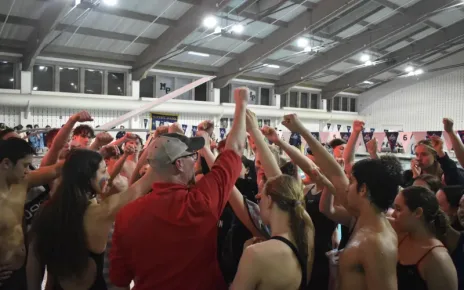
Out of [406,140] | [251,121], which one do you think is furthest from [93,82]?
[251,121]

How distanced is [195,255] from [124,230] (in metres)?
0.33

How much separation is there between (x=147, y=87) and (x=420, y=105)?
44.9 feet

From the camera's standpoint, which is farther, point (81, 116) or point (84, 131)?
point (84, 131)

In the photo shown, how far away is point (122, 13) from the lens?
9.39m

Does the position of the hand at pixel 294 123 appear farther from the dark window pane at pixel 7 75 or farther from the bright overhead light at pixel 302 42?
the bright overhead light at pixel 302 42

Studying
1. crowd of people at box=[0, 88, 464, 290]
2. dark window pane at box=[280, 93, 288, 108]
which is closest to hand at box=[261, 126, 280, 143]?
crowd of people at box=[0, 88, 464, 290]

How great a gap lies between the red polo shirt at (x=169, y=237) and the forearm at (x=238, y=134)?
0.19 metres

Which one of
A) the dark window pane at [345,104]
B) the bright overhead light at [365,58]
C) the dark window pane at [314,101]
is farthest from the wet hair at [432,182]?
the dark window pane at [345,104]

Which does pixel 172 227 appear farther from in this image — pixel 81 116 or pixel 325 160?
pixel 81 116

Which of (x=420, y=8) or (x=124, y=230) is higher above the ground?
(x=420, y=8)

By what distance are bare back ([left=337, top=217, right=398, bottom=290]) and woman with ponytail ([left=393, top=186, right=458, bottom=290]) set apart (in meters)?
0.25

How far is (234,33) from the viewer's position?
11.6m

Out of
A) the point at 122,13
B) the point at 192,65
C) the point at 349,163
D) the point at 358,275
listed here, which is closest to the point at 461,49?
the point at 192,65

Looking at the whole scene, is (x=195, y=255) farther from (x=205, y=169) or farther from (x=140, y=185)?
(x=205, y=169)
